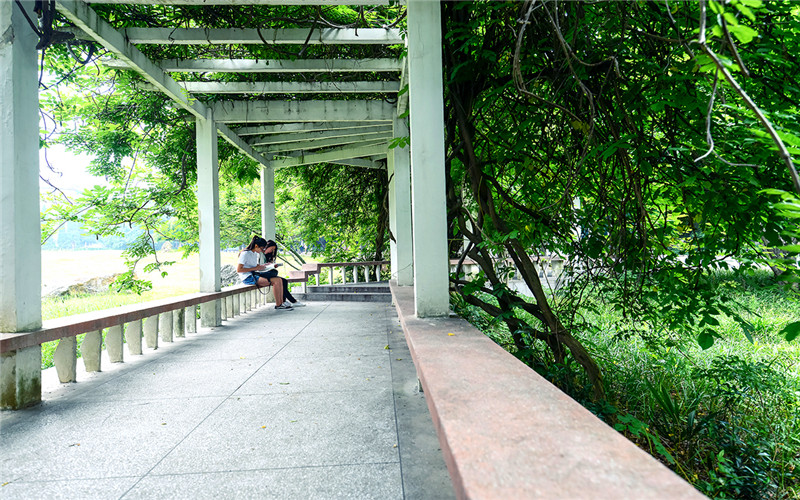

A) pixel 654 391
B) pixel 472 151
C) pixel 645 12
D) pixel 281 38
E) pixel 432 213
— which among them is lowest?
pixel 654 391

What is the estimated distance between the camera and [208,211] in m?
6.21

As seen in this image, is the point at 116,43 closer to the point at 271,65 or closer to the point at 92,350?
the point at 271,65

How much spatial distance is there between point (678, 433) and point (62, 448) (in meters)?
4.00

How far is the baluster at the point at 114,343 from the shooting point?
13.9 feet

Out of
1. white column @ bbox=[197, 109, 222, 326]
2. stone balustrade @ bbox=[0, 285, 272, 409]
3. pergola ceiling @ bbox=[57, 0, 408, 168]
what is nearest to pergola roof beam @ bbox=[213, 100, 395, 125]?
pergola ceiling @ bbox=[57, 0, 408, 168]

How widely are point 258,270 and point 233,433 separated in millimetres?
5573

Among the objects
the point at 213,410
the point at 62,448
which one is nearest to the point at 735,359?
the point at 213,410

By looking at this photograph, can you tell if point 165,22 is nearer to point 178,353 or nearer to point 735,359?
point 178,353

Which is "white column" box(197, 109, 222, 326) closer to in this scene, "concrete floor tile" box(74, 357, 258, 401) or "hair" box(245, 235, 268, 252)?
"hair" box(245, 235, 268, 252)

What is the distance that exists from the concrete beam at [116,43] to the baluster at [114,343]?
2476mm

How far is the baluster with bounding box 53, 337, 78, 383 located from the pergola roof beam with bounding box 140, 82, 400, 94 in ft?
10.1

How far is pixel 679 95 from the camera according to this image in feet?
8.04

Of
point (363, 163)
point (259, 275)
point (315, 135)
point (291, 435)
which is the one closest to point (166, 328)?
point (259, 275)

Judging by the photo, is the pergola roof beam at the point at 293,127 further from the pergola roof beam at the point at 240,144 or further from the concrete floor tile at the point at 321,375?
the concrete floor tile at the point at 321,375
